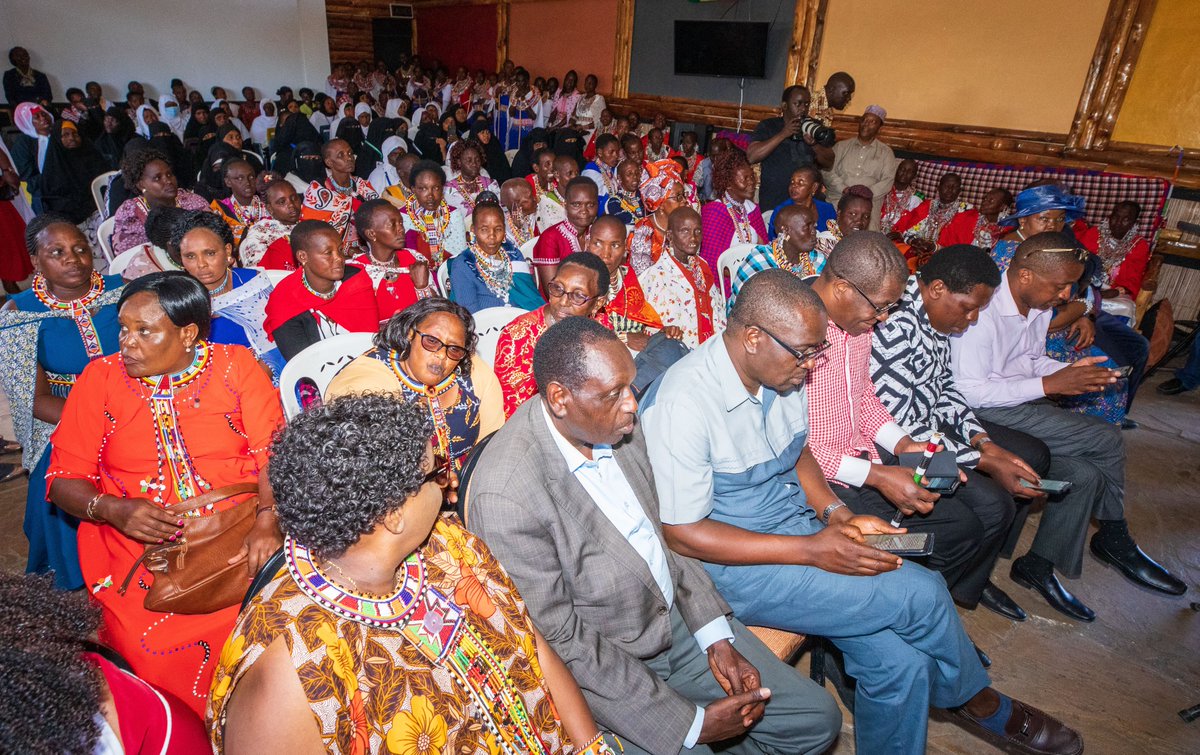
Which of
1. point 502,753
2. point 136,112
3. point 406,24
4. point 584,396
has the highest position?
point 406,24

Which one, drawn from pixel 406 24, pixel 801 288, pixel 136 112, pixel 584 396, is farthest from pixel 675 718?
pixel 406 24

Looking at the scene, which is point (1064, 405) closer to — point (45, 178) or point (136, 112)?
point (45, 178)

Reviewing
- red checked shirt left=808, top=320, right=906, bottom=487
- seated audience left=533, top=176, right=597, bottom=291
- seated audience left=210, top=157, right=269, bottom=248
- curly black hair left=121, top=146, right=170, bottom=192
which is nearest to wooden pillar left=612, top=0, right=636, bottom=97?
seated audience left=533, top=176, right=597, bottom=291

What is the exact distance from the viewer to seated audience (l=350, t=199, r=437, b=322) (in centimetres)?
363

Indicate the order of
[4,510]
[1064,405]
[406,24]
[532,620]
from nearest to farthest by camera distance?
[532,620] < [4,510] < [1064,405] < [406,24]

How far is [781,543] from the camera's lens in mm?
2004

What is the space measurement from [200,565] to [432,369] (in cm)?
92

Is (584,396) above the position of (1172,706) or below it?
above

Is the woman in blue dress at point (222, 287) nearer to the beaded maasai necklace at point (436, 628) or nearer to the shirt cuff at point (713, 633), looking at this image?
the beaded maasai necklace at point (436, 628)

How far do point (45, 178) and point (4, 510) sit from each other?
4.82 m

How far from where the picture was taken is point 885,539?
2.06 m

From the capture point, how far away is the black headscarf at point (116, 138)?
8316 mm

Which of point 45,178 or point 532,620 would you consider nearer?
point 532,620

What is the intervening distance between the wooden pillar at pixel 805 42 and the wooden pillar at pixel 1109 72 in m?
3.48
